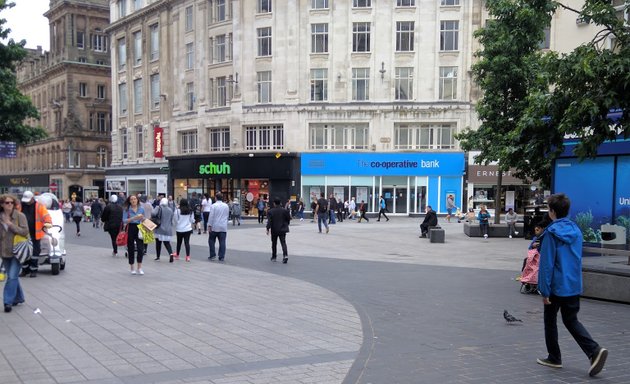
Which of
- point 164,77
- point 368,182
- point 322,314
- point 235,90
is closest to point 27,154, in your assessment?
point 164,77

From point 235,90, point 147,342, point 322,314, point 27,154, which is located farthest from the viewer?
point 27,154

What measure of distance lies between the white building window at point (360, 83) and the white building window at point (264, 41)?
652 centimetres

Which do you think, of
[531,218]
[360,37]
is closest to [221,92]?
[360,37]

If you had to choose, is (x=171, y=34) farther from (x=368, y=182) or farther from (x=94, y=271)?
(x=94, y=271)

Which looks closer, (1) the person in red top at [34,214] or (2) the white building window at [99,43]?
(1) the person in red top at [34,214]

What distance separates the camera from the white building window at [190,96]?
43.8 m

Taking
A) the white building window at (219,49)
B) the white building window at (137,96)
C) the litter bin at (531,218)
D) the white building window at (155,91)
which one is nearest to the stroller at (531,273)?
the litter bin at (531,218)

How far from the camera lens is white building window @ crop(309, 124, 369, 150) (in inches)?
1521

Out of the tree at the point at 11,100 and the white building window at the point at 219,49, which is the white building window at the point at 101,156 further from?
the tree at the point at 11,100

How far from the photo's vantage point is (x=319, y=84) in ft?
127

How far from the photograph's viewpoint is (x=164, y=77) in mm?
46594

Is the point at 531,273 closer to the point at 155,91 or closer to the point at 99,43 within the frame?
the point at 155,91

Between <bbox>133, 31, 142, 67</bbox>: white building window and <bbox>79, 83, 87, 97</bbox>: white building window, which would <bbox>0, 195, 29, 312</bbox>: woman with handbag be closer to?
<bbox>133, 31, 142, 67</bbox>: white building window

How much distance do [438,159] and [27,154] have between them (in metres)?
59.9
